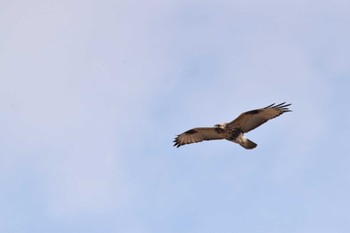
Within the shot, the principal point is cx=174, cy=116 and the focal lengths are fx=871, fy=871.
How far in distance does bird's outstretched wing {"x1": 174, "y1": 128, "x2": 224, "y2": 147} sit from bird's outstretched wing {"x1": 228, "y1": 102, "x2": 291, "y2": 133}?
82 cm

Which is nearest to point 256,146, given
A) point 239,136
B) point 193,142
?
point 239,136

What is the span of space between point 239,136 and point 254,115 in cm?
104

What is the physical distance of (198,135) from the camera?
3566 centimetres

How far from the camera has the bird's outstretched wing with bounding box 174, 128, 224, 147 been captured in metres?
34.8

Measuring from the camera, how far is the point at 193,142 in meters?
36.1

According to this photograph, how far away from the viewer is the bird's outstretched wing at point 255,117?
33.8m

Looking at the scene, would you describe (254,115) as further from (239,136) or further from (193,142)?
(193,142)

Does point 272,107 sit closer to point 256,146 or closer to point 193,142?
point 256,146

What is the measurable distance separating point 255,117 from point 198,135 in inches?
110

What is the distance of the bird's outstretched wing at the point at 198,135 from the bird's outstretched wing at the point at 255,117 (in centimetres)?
82

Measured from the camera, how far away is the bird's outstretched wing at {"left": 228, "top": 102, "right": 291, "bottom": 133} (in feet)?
111

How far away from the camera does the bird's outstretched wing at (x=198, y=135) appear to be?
34.8 m

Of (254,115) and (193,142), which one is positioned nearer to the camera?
(254,115)

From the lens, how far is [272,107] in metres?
34.0
